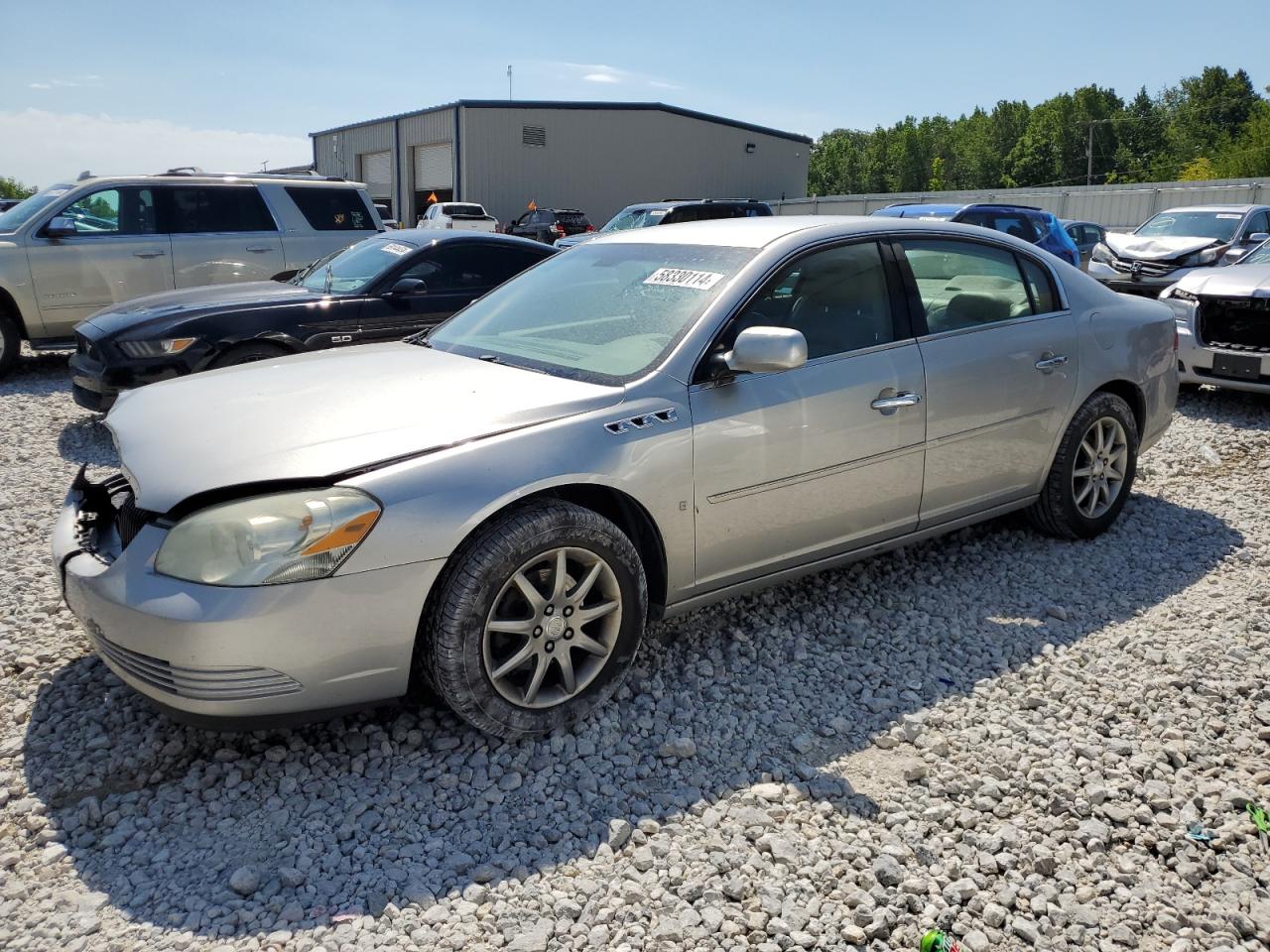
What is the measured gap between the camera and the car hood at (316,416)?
2908 mm

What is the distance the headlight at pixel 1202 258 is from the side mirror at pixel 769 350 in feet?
40.5

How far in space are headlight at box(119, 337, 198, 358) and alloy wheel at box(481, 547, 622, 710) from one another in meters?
4.65

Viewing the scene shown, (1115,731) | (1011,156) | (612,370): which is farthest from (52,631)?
(1011,156)

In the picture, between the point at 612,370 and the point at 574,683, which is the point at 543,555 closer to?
the point at 574,683

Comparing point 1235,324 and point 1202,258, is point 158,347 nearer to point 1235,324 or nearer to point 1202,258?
point 1235,324

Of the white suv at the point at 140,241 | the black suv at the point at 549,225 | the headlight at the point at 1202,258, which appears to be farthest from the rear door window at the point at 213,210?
the black suv at the point at 549,225

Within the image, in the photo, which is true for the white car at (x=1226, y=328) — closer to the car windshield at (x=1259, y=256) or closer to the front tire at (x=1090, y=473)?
the car windshield at (x=1259, y=256)

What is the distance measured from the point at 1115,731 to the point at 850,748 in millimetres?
888

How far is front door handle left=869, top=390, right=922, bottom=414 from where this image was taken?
12.7ft

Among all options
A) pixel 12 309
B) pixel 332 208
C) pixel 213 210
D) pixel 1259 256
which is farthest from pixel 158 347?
pixel 1259 256

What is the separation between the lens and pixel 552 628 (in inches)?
123

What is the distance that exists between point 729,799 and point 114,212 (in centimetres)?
913

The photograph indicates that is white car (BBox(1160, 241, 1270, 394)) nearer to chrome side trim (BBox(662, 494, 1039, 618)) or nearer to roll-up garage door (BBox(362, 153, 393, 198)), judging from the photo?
chrome side trim (BBox(662, 494, 1039, 618))

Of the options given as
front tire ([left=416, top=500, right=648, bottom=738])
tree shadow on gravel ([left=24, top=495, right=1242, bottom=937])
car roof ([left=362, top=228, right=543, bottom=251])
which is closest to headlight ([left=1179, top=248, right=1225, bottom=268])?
car roof ([left=362, top=228, right=543, bottom=251])
